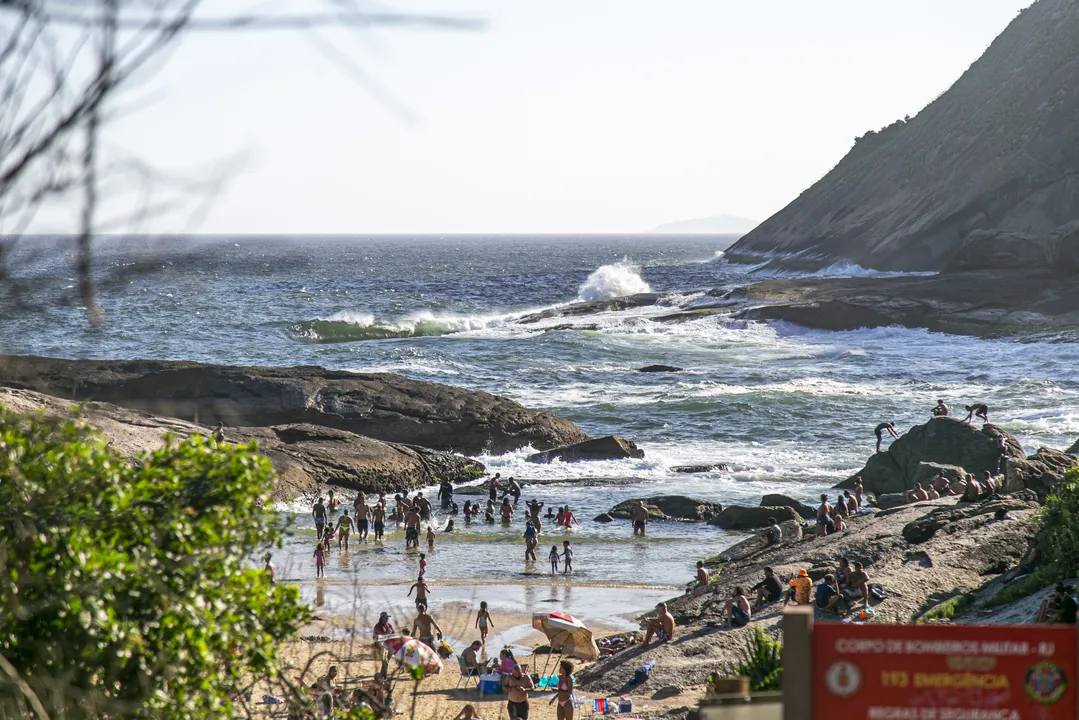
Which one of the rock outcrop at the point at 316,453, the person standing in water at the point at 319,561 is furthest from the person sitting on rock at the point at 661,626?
the rock outcrop at the point at 316,453

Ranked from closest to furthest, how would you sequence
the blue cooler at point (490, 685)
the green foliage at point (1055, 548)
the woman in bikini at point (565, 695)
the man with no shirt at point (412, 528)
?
the woman in bikini at point (565, 695), the green foliage at point (1055, 548), the blue cooler at point (490, 685), the man with no shirt at point (412, 528)

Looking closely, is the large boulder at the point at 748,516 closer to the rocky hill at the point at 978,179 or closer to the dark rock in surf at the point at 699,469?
the dark rock in surf at the point at 699,469

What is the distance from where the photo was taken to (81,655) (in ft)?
17.9

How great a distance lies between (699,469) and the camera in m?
34.2

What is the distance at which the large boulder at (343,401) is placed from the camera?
3484 centimetres

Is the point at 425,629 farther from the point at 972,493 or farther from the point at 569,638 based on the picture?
the point at 972,493

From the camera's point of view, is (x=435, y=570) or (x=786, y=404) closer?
(x=435, y=570)

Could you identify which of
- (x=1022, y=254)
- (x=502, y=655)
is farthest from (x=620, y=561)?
(x=1022, y=254)

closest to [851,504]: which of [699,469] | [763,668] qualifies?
[699,469]

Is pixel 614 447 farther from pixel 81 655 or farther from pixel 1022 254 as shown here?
pixel 1022 254

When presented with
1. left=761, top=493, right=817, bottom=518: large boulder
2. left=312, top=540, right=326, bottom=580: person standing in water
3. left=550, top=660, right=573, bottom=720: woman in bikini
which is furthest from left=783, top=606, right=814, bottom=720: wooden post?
left=761, top=493, right=817, bottom=518: large boulder

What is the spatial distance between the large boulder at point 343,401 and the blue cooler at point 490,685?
19942 millimetres

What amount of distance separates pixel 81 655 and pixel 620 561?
65.8 ft

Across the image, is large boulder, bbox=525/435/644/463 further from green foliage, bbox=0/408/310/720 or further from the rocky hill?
the rocky hill
